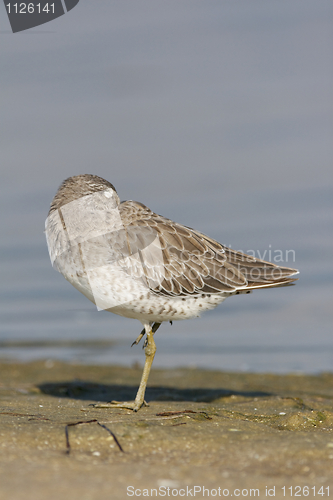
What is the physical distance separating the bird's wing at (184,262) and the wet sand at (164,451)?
1318mm

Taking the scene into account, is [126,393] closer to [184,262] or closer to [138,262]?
[184,262]

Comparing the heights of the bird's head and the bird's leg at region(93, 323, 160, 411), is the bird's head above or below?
above

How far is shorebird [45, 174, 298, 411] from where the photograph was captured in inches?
239

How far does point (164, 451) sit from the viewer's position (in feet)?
12.5

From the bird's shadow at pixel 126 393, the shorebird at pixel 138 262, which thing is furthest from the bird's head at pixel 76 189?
the bird's shadow at pixel 126 393

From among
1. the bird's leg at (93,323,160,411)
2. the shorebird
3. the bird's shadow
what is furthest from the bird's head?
the bird's shadow

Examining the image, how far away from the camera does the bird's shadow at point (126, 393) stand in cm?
722

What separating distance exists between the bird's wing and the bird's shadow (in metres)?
1.47

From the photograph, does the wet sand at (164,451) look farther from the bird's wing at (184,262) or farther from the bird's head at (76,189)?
the bird's head at (76,189)

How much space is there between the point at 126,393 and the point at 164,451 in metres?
3.85

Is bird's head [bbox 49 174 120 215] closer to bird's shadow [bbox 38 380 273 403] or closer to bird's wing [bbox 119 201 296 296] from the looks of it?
bird's wing [bbox 119 201 296 296]

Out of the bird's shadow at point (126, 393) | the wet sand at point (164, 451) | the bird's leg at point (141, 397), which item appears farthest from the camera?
the bird's shadow at point (126, 393)

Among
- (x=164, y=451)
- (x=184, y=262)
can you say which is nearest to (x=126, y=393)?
(x=184, y=262)

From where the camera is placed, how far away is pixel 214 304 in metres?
6.91
